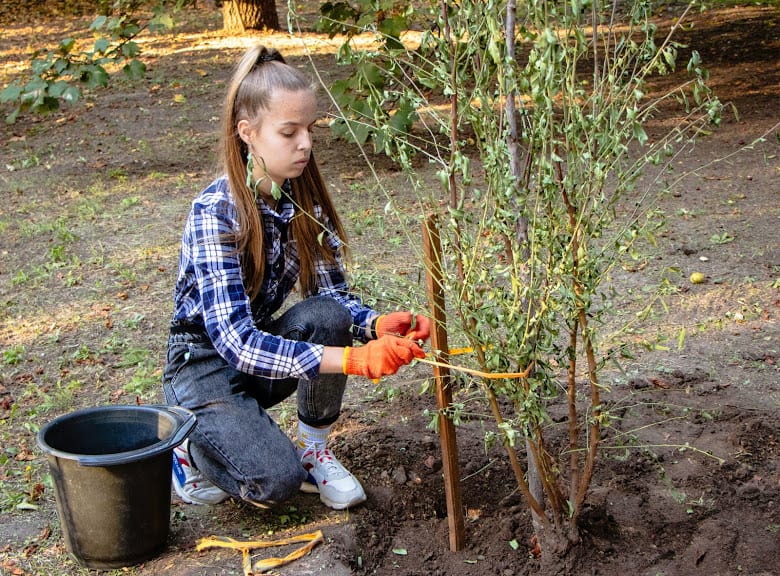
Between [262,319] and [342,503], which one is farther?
[262,319]

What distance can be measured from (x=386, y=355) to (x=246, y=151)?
891 millimetres

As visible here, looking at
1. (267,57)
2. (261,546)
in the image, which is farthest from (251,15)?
(261,546)

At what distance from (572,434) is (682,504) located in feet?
1.95

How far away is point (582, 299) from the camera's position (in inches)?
84.1

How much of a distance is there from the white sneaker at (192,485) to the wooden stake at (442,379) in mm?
768

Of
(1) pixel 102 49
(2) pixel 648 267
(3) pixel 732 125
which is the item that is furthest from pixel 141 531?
(3) pixel 732 125

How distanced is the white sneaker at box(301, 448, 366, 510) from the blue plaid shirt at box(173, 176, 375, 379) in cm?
42

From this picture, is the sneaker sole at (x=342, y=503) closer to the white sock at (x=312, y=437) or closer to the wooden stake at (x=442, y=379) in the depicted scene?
the white sock at (x=312, y=437)

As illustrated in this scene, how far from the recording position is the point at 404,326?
2.78 m

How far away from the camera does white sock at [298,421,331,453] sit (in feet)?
9.97

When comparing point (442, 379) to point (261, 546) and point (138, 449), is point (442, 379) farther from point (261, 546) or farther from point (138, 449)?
point (138, 449)

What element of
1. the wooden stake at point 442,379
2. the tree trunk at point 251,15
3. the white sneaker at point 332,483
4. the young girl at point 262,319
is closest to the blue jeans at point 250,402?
the young girl at point 262,319

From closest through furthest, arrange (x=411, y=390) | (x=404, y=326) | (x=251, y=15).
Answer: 1. (x=404, y=326)
2. (x=411, y=390)
3. (x=251, y=15)

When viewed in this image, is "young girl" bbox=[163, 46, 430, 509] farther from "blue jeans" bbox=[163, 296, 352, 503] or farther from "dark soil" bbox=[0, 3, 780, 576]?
"dark soil" bbox=[0, 3, 780, 576]
